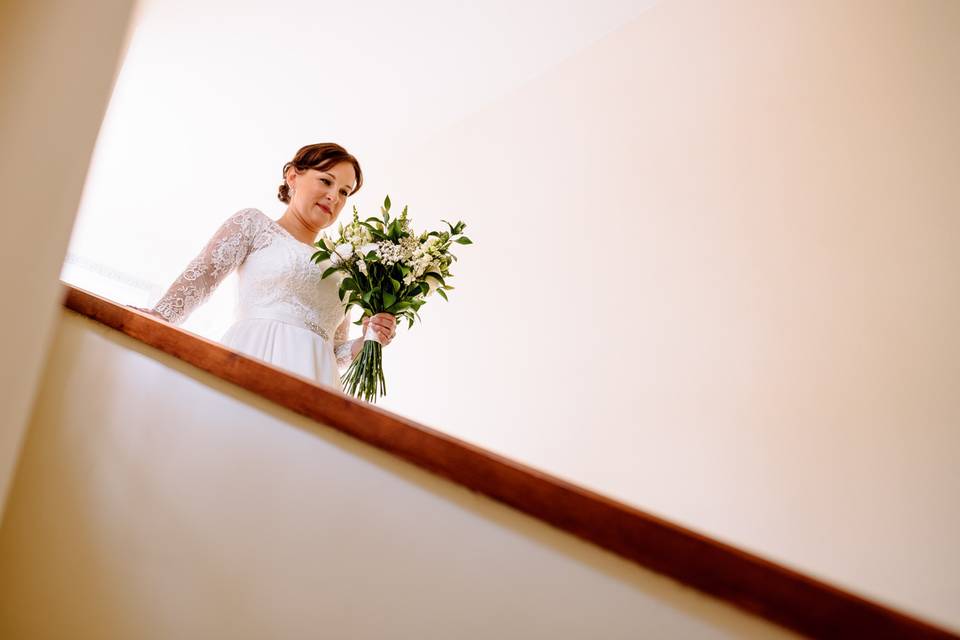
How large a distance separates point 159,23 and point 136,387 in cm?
388

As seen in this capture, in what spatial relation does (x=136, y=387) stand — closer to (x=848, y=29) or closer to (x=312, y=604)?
(x=312, y=604)

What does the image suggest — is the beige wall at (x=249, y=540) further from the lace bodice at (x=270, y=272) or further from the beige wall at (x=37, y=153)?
the lace bodice at (x=270, y=272)

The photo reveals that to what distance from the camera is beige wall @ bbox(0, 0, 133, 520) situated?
54cm

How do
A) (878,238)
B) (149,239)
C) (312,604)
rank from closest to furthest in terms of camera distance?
1. (312,604)
2. (878,238)
3. (149,239)

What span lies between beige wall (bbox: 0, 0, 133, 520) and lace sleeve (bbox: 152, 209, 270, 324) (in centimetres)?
137

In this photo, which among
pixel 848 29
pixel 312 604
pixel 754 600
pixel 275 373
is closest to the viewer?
pixel 754 600

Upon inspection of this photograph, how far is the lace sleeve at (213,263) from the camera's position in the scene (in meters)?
1.97

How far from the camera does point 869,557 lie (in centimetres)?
177

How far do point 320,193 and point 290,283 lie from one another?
40 centimetres

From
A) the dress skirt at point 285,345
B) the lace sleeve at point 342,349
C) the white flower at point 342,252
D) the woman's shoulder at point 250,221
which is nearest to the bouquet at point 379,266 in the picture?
the white flower at point 342,252

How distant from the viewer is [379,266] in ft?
6.66

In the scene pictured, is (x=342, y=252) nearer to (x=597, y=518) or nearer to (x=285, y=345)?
(x=285, y=345)

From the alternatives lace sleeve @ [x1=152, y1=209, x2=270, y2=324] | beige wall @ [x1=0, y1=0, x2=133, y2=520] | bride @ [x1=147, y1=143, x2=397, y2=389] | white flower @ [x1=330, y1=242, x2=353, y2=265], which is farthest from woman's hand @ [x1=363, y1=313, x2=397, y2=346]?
beige wall @ [x1=0, y1=0, x2=133, y2=520]

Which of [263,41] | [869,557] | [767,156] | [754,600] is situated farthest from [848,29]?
[263,41]
